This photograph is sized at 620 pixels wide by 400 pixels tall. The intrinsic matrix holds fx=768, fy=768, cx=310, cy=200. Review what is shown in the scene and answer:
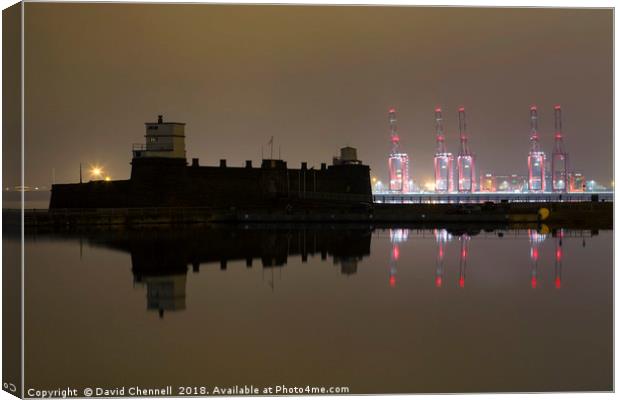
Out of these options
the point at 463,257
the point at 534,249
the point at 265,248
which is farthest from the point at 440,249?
the point at 265,248

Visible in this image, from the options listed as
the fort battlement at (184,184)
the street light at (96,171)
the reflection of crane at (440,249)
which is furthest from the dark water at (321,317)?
the street light at (96,171)

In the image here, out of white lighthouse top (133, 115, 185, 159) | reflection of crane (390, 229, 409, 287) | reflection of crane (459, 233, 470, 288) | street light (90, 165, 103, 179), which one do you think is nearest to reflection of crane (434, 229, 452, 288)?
reflection of crane (459, 233, 470, 288)

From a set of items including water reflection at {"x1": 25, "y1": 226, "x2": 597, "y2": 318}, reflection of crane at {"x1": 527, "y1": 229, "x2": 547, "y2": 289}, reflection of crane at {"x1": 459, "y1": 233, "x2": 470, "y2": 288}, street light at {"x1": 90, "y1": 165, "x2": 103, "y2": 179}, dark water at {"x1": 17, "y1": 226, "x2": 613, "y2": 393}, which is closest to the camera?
dark water at {"x1": 17, "y1": 226, "x2": 613, "y2": 393}

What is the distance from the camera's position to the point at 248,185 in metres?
33.9

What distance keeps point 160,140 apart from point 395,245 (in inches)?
508

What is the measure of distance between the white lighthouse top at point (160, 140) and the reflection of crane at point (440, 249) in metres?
11.2

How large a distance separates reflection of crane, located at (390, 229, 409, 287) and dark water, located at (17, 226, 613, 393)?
140 millimetres

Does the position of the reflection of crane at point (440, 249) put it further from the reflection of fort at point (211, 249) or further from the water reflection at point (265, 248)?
the reflection of fort at point (211, 249)

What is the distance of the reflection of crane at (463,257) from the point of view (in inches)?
610

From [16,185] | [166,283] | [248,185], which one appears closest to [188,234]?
[248,185]

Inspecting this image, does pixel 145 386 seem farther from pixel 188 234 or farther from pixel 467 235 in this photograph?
pixel 467 235

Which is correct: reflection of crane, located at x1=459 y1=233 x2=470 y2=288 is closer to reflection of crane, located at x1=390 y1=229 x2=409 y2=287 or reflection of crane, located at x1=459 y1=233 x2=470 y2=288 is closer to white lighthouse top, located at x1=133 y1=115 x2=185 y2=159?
reflection of crane, located at x1=390 y1=229 x2=409 y2=287

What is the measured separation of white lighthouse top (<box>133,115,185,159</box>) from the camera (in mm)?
31172

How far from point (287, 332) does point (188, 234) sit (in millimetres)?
15804
